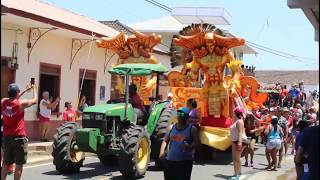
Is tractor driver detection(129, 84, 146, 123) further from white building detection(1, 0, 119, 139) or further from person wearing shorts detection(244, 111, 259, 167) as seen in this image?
white building detection(1, 0, 119, 139)

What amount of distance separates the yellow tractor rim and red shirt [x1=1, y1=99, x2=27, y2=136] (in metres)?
3.04

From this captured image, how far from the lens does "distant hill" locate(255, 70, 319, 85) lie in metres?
71.1

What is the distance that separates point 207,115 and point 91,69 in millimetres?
7901

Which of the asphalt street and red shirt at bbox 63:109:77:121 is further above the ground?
red shirt at bbox 63:109:77:121

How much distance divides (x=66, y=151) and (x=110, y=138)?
952 mm

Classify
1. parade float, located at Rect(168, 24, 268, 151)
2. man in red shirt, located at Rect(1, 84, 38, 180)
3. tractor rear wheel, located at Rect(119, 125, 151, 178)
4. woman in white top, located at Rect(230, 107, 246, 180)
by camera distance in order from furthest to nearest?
parade float, located at Rect(168, 24, 268, 151) < woman in white top, located at Rect(230, 107, 246, 180) < tractor rear wheel, located at Rect(119, 125, 151, 178) < man in red shirt, located at Rect(1, 84, 38, 180)

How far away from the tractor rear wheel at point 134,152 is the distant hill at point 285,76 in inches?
2352

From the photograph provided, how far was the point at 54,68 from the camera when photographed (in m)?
18.7

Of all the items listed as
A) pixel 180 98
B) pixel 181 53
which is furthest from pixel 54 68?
pixel 180 98

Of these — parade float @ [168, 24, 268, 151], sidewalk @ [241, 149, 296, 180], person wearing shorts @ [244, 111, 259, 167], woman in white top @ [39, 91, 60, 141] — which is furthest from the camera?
woman in white top @ [39, 91, 60, 141]

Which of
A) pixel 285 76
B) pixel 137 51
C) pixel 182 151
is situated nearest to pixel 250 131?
pixel 137 51

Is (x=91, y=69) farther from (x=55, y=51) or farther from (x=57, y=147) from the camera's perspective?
(x=57, y=147)

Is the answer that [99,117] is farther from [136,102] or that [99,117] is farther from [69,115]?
[69,115]

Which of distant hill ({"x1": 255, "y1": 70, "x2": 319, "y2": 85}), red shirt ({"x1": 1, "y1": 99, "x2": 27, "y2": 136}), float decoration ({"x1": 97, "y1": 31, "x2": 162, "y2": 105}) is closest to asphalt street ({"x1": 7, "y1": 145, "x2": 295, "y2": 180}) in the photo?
red shirt ({"x1": 1, "y1": 99, "x2": 27, "y2": 136})
